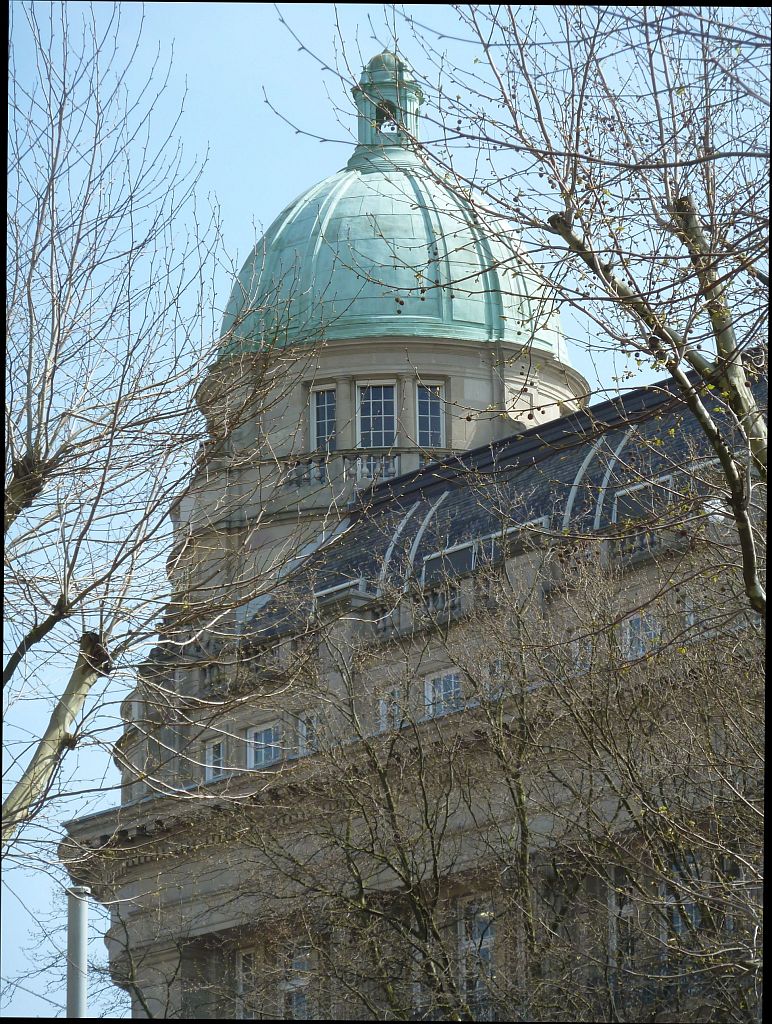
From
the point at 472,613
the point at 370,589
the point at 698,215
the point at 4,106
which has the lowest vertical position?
the point at 4,106

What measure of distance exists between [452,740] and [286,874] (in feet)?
14.0

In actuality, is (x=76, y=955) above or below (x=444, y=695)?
below

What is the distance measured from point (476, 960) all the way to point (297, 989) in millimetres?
2675

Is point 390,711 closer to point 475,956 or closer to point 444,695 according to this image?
point 444,695

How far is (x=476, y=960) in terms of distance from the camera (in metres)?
25.9

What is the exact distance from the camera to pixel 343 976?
26.1m

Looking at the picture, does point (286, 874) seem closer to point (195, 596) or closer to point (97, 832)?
point (195, 596)

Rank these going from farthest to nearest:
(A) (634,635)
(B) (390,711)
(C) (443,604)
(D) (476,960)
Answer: (C) (443,604) < (B) (390,711) < (A) (634,635) < (D) (476,960)

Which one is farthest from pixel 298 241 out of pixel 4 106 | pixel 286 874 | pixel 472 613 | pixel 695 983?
pixel 4 106

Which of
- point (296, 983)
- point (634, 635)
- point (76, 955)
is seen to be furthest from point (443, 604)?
point (76, 955)

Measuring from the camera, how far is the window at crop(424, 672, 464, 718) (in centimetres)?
3031

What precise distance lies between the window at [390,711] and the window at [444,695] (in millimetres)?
455

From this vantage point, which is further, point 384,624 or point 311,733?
point 384,624

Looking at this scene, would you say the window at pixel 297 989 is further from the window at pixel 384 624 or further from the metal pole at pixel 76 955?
the metal pole at pixel 76 955
